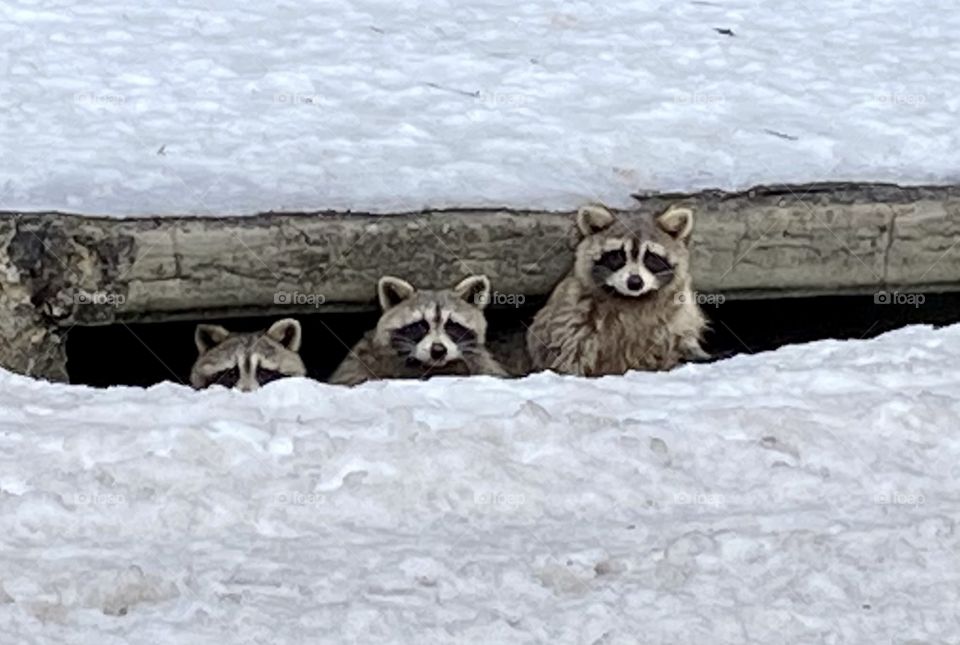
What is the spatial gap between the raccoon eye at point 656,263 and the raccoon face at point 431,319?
53 centimetres

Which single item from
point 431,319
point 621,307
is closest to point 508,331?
point 621,307

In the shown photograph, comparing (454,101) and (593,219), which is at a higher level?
(454,101)

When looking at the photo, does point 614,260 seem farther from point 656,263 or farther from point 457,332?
point 457,332

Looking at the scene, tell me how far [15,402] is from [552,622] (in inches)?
62.7

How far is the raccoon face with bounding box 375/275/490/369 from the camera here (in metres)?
6.25

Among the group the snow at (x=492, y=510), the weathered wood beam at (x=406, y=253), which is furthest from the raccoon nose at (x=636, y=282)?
the snow at (x=492, y=510)

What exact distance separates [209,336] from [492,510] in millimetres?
2623

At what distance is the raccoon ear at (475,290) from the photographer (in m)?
6.20

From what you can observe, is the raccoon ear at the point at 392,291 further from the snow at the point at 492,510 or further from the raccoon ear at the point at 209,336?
the snow at the point at 492,510

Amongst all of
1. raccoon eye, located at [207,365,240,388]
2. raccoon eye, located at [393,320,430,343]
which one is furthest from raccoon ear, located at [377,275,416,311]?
raccoon eye, located at [207,365,240,388]

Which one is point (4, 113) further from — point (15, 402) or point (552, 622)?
point (552, 622)

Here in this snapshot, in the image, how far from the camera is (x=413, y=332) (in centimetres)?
639

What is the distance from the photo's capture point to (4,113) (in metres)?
6.48

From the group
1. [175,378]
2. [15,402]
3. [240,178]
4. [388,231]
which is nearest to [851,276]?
[388,231]
